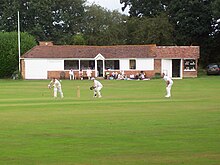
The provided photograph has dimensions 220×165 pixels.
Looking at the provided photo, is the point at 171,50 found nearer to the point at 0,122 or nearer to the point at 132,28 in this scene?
the point at 132,28

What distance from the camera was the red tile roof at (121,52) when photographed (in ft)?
241

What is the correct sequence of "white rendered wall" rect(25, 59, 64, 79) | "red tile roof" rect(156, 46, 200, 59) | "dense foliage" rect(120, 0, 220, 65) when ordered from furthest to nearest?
"dense foliage" rect(120, 0, 220, 65) < "white rendered wall" rect(25, 59, 64, 79) < "red tile roof" rect(156, 46, 200, 59)

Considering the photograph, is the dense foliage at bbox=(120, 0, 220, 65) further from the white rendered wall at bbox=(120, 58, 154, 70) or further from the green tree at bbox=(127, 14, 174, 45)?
the white rendered wall at bbox=(120, 58, 154, 70)

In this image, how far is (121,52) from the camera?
74188mm

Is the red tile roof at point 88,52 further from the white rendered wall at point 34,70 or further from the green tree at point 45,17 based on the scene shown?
the green tree at point 45,17

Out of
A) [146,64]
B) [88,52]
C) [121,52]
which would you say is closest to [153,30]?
[121,52]

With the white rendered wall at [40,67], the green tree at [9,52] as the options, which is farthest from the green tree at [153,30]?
the green tree at [9,52]

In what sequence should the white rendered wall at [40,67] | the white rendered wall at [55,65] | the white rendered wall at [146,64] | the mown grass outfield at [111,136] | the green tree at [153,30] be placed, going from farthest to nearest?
the green tree at [153,30] → the white rendered wall at [55,65] → the white rendered wall at [40,67] → the white rendered wall at [146,64] → the mown grass outfield at [111,136]

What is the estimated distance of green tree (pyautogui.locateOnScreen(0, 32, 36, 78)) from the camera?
3027 inches

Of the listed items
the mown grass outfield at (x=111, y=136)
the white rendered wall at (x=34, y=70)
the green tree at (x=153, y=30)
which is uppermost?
the green tree at (x=153, y=30)

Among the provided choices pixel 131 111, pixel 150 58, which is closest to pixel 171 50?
pixel 150 58

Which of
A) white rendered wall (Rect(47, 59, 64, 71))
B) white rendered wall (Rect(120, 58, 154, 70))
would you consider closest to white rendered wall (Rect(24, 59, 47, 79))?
white rendered wall (Rect(47, 59, 64, 71))

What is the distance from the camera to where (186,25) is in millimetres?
85125

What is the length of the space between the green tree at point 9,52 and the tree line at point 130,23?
11.5m
